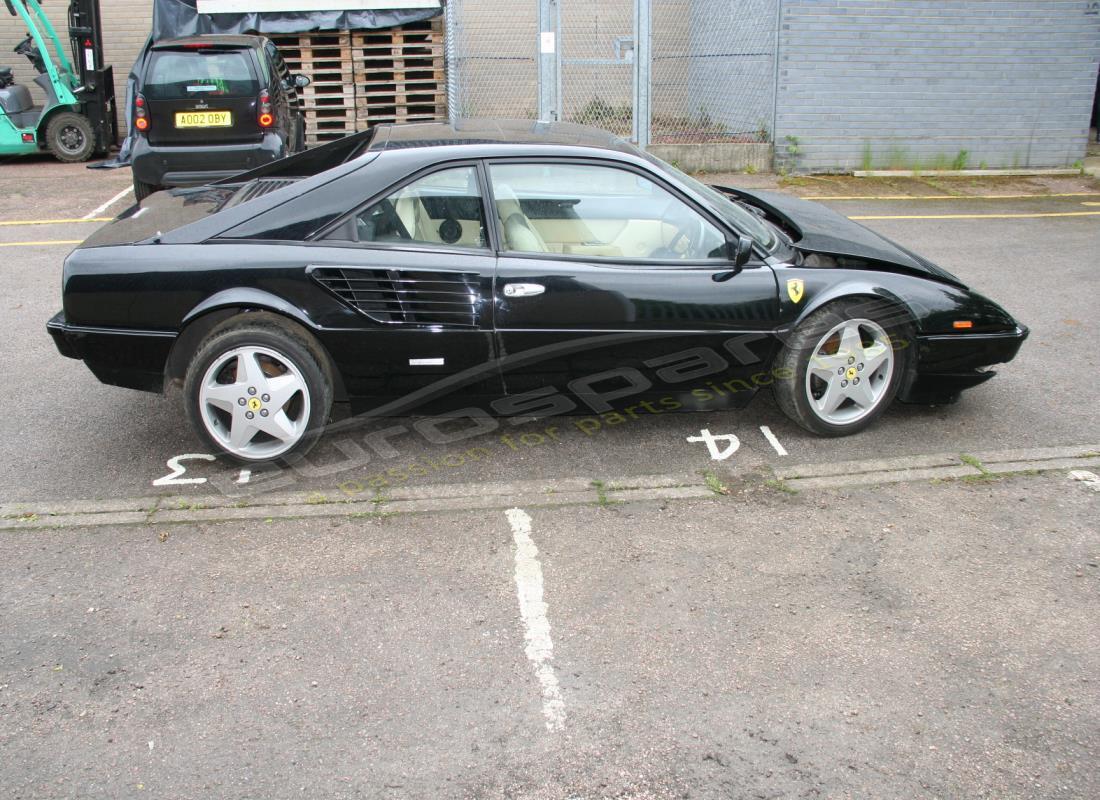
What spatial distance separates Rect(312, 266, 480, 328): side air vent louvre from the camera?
14.1ft

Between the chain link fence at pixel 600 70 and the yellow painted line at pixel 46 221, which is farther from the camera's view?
the chain link fence at pixel 600 70

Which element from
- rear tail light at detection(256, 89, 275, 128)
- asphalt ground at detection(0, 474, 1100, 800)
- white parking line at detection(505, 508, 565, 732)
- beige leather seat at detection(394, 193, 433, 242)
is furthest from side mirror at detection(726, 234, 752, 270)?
rear tail light at detection(256, 89, 275, 128)

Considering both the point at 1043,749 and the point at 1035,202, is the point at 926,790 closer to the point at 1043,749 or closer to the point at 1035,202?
the point at 1043,749

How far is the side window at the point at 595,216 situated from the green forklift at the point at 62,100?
422 inches

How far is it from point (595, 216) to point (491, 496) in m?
1.42

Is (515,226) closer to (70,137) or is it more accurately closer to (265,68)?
(265,68)

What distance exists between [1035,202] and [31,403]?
10657 mm

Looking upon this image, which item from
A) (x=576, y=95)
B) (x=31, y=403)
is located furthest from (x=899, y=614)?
(x=576, y=95)

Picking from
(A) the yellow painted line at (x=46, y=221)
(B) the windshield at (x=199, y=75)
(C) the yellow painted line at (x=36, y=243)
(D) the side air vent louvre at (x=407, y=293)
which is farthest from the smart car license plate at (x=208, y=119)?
(D) the side air vent louvre at (x=407, y=293)

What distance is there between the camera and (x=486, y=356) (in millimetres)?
4418

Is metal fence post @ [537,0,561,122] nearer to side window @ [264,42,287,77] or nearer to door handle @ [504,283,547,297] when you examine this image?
side window @ [264,42,287,77]

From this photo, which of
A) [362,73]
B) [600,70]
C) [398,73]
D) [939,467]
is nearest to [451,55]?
[398,73]

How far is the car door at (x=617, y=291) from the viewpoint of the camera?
14.5 feet

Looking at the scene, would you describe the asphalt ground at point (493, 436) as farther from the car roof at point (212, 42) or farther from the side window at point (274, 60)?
the side window at point (274, 60)
